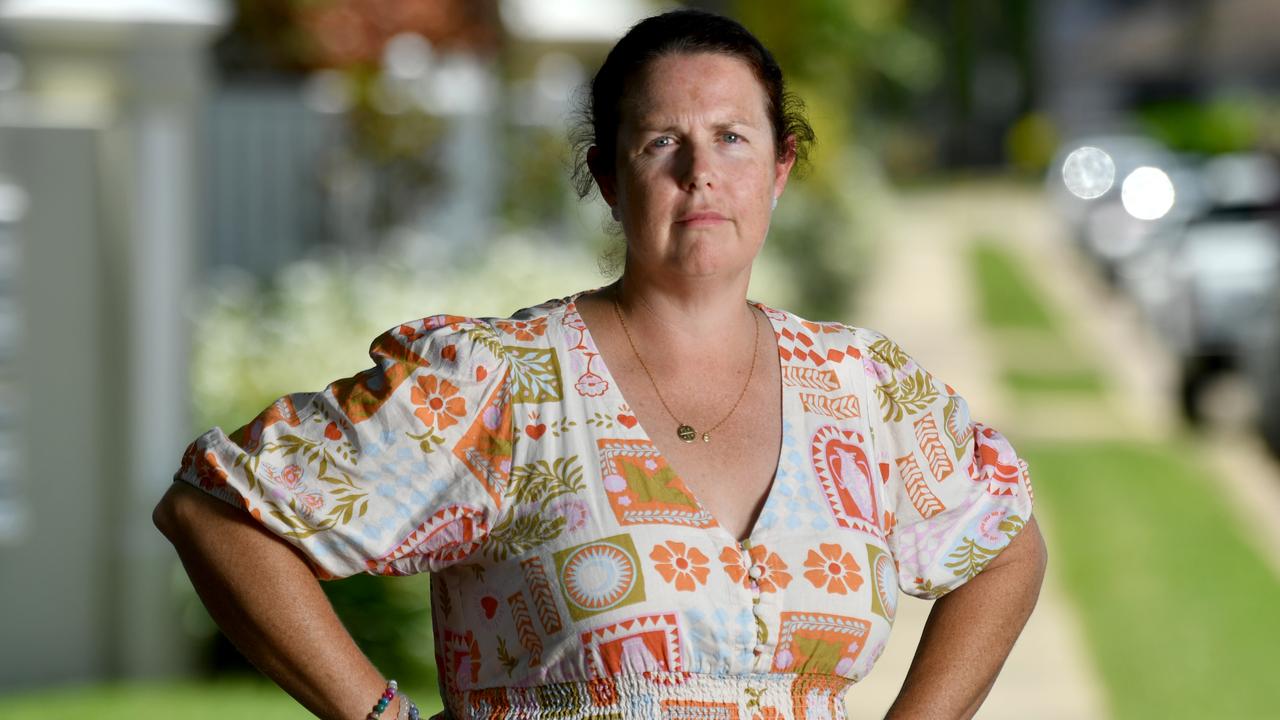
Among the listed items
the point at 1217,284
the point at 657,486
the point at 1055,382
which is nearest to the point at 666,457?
the point at 657,486

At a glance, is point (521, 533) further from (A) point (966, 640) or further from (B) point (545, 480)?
(A) point (966, 640)

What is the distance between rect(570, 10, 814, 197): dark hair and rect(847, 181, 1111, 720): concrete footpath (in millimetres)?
4517

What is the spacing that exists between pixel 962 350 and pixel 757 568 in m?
16.5

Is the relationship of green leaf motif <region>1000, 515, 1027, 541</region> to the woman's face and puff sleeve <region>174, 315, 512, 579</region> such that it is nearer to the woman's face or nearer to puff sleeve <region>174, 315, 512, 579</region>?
the woman's face

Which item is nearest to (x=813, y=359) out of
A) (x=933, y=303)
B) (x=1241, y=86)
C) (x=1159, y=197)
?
(x=933, y=303)

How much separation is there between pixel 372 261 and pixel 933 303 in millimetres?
12980

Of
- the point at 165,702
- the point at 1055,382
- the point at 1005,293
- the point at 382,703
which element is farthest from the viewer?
the point at 1005,293

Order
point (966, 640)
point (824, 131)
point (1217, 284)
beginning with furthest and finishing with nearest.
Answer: point (824, 131) → point (1217, 284) → point (966, 640)

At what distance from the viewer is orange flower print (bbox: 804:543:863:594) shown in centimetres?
238

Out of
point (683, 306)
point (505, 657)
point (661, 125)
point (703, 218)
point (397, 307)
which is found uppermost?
point (661, 125)

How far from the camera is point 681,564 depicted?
2330 mm

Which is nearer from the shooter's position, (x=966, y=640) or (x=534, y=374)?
(x=534, y=374)

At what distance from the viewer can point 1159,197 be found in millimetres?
27281

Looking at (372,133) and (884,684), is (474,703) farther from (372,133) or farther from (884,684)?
(372,133)
